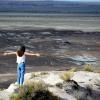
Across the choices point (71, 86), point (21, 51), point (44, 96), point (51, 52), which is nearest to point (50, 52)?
point (51, 52)

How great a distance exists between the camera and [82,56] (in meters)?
33.0

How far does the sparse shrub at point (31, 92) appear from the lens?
41.1 feet

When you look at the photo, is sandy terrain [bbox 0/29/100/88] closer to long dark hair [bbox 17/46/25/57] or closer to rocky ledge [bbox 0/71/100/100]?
rocky ledge [bbox 0/71/100/100]

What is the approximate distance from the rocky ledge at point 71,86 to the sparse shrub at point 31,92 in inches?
20.6

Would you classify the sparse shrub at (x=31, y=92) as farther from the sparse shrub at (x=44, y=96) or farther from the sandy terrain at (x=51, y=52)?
the sandy terrain at (x=51, y=52)

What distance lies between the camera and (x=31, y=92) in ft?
41.5

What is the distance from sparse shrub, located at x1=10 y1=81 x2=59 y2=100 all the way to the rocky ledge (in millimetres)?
523

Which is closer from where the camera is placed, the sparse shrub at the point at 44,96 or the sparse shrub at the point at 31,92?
the sparse shrub at the point at 31,92


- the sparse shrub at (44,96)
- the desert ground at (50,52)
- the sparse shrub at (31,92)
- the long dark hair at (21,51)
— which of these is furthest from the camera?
the desert ground at (50,52)

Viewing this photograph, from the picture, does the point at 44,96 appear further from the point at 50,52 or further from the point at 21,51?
the point at 50,52

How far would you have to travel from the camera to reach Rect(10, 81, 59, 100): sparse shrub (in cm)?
1252

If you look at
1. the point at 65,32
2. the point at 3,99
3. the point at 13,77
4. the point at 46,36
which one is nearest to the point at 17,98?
the point at 3,99

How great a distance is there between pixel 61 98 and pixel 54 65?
50.9ft

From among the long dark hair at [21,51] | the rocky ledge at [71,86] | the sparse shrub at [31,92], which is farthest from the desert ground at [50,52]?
the sparse shrub at [31,92]
